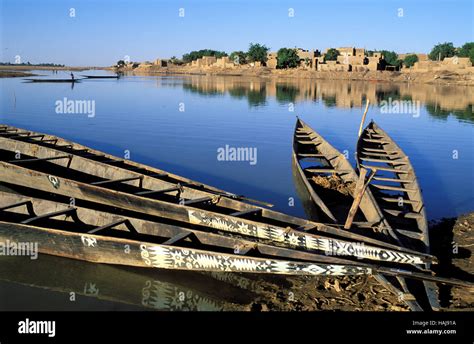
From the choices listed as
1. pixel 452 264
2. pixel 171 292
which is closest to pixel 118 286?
pixel 171 292

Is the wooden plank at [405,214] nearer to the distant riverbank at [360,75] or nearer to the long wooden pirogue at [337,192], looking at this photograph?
the long wooden pirogue at [337,192]

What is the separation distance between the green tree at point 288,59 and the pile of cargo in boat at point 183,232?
10682 centimetres

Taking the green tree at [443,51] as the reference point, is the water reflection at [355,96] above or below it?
below

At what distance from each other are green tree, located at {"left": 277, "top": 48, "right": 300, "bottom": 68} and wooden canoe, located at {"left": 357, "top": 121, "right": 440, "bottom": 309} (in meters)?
98.0

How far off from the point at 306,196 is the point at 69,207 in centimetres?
669

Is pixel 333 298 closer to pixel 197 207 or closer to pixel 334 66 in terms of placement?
pixel 197 207

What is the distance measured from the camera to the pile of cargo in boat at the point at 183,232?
22.1 feet

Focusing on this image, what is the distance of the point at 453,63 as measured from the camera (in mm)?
79125

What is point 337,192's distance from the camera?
12.4 m

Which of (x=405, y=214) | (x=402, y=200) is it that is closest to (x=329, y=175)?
(x=402, y=200)

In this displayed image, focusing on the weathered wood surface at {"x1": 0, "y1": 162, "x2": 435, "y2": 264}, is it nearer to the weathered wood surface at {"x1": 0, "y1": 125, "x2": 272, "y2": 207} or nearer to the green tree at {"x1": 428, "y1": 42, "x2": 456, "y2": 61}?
the weathered wood surface at {"x1": 0, "y1": 125, "x2": 272, "y2": 207}

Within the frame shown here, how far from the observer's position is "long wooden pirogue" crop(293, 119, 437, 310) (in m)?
6.49

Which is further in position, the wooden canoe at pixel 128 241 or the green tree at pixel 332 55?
the green tree at pixel 332 55

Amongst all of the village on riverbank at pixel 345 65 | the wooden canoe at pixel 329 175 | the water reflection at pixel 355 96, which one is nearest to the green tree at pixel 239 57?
the village on riverbank at pixel 345 65
